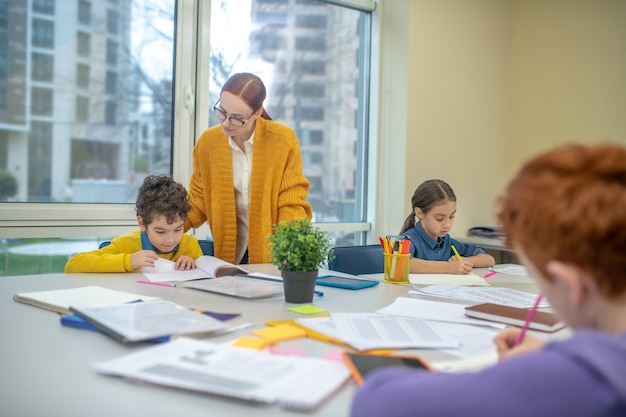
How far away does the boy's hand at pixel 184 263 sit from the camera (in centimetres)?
194

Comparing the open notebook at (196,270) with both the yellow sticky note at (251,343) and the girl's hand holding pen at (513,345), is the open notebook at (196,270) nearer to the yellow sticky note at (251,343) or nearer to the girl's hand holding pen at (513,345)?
the yellow sticky note at (251,343)

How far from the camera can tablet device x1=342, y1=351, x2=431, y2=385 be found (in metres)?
0.87

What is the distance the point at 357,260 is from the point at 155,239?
0.79m

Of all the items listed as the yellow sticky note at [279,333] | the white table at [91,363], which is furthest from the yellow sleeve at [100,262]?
the yellow sticky note at [279,333]

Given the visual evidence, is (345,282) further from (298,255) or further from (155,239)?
(155,239)

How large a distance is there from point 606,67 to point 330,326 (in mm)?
3322

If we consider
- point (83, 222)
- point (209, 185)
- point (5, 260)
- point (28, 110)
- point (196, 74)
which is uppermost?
point (196, 74)

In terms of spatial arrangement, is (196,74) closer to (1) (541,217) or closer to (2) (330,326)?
(2) (330,326)

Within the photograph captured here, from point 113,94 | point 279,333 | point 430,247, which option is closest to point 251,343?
point 279,333

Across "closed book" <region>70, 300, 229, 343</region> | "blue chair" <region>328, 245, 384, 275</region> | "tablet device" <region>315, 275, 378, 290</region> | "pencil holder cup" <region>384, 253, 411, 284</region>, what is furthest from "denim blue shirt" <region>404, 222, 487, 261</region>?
"closed book" <region>70, 300, 229, 343</region>

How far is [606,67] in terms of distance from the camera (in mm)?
3672

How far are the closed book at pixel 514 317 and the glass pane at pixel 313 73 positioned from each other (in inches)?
91.8

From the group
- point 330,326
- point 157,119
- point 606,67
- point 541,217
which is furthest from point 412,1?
point 541,217

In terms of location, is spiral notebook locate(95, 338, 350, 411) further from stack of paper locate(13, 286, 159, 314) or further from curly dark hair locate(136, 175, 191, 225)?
curly dark hair locate(136, 175, 191, 225)
